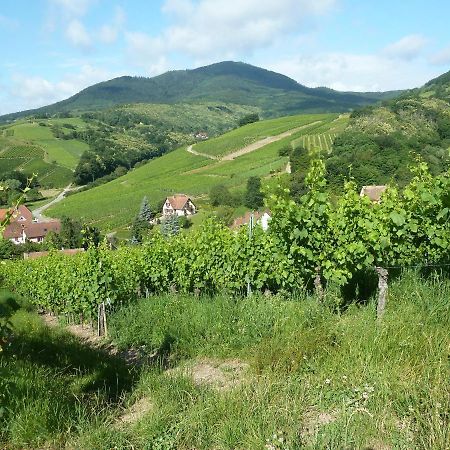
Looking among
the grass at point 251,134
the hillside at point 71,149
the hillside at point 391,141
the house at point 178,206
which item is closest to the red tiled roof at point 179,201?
the house at point 178,206

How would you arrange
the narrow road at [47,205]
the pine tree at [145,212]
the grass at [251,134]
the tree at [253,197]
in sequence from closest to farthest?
the tree at [253,197] → the pine tree at [145,212] → the narrow road at [47,205] → the grass at [251,134]

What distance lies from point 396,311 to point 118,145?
156 meters

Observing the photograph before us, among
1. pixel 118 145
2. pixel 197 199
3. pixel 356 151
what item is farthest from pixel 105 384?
pixel 118 145

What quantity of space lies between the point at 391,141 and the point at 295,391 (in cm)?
5909

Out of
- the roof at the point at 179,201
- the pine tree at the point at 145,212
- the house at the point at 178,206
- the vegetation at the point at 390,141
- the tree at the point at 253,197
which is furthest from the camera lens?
the roof at the point at 179,201

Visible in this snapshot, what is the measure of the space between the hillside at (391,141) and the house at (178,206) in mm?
24100

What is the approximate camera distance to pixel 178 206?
68.8 metres

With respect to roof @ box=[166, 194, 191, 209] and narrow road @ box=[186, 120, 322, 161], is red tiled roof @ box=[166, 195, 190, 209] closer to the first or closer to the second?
roof @ box=[166, 194, 191, 209]

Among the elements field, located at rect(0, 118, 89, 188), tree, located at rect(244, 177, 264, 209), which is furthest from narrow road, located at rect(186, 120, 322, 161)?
field, located at rect(0, 118, 89, 188)

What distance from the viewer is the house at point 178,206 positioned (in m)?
68.1

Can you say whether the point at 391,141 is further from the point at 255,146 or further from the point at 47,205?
the point at 47,205

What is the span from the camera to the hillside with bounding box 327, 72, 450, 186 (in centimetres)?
4293

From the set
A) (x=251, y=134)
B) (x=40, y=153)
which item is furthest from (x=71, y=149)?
(x=251, y=134)

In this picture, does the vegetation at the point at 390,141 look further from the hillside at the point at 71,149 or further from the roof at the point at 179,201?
the hillside at the point at 71,149
